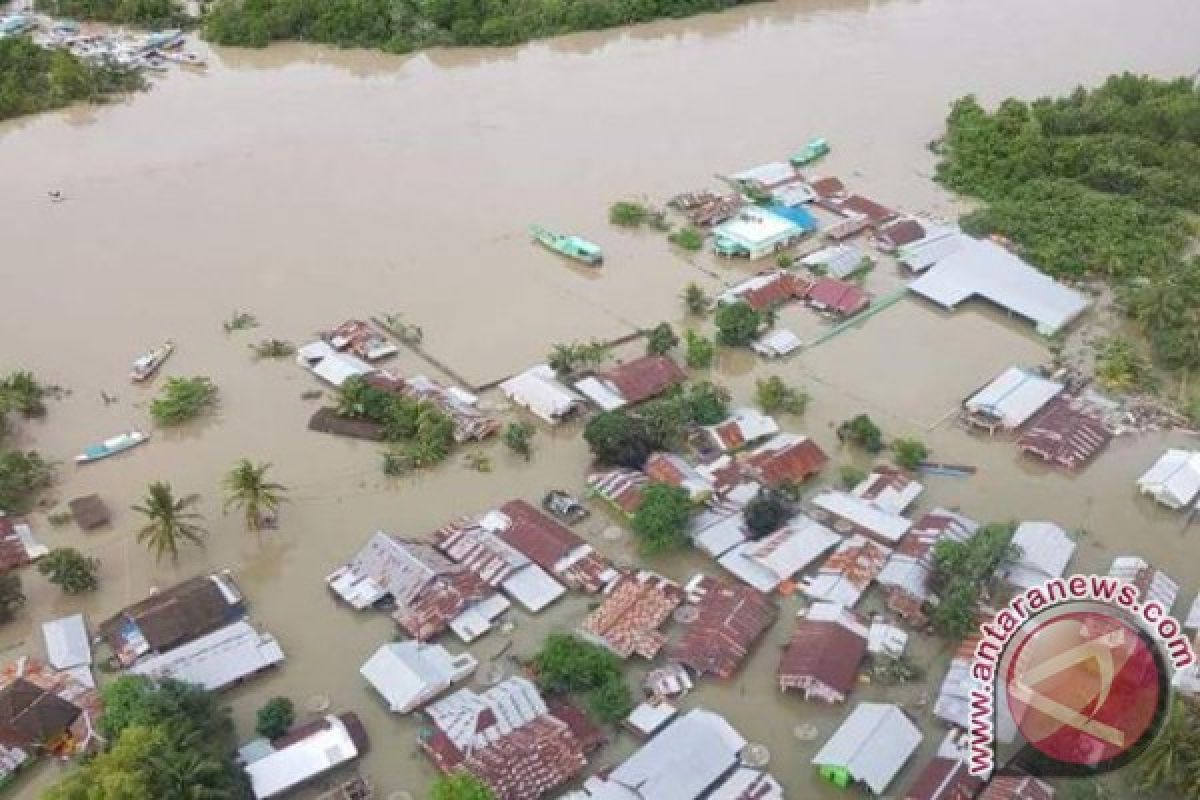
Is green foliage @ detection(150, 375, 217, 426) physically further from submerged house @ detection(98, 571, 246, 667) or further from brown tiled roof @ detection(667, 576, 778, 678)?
brown tiled roof @ detection(667, 576, 778, 678)

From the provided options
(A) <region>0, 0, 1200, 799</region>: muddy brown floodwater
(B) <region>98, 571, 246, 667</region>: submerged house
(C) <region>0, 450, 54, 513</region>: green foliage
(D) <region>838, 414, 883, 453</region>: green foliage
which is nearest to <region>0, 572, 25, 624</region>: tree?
(A) <region>0, 0, 1200, 799</region>: muddy brown floodwater

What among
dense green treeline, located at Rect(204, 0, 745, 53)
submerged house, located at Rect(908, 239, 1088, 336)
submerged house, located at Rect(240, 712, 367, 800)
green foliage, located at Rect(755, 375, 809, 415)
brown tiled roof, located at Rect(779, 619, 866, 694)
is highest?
dense green treeline, located at Rect(204, 0, 745, 53)

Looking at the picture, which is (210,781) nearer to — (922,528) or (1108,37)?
(922,528)

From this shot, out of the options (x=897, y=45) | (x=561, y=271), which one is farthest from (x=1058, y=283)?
(x=897, y=45)

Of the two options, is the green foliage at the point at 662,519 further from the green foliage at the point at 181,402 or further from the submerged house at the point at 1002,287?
the submerged house at the point at 1002,287

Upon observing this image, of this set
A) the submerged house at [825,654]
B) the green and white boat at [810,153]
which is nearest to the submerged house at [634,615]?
the submerged house at [825,654]

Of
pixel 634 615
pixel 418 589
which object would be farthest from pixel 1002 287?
pixel 418 589

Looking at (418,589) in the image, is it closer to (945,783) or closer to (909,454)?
(945,783)
